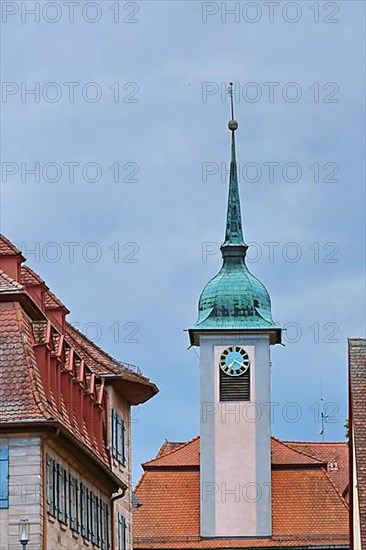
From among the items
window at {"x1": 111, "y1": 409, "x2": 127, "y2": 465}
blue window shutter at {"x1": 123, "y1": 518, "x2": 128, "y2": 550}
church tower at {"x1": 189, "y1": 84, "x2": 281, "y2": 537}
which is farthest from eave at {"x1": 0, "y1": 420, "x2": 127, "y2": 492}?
church tower at {"x1": 189, "y1": 84, "x2": 281, "y2": 537}

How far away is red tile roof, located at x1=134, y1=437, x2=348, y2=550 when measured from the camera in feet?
344

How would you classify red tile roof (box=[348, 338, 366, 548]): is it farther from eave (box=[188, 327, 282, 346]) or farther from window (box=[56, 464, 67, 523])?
eave (box=[188, 327, 282, 346])

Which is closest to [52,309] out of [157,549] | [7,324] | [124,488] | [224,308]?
[124,488]

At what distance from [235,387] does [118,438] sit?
47.3m

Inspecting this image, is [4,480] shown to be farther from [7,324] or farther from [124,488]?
[124,488]

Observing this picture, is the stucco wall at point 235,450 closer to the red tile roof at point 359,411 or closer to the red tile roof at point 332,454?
the red tile roof at point 332,454

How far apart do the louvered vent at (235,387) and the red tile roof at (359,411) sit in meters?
64.7

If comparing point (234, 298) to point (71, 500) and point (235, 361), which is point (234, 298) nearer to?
point (235, 361)

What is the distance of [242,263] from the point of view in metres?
117

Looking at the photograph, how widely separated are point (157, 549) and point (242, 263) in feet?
65.4

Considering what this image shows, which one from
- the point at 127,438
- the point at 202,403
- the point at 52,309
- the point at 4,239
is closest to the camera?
the point at 4,239

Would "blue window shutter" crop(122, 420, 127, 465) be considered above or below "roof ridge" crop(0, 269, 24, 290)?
below

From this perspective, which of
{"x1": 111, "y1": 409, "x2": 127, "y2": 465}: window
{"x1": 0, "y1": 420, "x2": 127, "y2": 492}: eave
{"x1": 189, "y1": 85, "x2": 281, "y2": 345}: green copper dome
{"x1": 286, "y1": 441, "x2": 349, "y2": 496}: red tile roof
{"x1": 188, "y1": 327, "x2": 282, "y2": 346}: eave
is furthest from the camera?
{"x1": 286, "y1": 441, "x2": 349, "y2": 496}: red tile roof

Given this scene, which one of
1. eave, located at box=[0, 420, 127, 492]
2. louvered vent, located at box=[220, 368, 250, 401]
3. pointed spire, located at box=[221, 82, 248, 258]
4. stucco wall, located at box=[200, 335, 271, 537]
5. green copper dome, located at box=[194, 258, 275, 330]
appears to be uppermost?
pointed spire, located at box=[221, 82, 248, 258]
